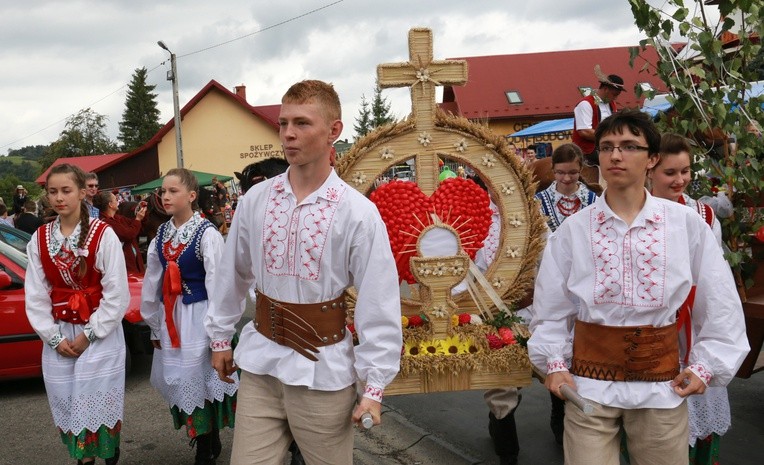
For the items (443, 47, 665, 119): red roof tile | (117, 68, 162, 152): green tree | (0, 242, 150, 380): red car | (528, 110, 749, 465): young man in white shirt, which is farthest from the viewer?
(117, 68, 162, 152): green tree

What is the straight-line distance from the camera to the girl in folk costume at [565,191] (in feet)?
16.7

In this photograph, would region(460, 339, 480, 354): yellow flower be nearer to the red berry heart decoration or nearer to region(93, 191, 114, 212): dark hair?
the red berry heart decoration

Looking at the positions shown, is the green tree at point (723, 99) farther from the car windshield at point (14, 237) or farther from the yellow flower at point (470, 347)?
the car windshield at point (14, 237)

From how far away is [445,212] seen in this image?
425cm

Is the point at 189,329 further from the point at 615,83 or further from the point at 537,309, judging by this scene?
the point at 615,83

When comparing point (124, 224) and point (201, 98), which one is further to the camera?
point (201, 98)

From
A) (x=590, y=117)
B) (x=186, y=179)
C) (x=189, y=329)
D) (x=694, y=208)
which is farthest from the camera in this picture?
(x=590, y=117)

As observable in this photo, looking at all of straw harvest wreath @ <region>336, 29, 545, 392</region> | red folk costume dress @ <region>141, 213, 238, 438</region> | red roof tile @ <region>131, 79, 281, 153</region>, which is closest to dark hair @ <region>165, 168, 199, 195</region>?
red folk costume dress @ <region>141, 213, 238, 438</region>

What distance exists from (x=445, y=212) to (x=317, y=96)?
1.38 m

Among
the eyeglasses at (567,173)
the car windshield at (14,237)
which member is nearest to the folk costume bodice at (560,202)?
the eyeglasses at (567,173)

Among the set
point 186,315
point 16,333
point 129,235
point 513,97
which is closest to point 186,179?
point 186,315

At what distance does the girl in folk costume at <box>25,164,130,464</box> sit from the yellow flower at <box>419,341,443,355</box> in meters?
1.77

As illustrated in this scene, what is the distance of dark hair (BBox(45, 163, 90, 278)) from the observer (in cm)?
438

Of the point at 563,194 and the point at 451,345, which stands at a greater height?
the point at 563,194
